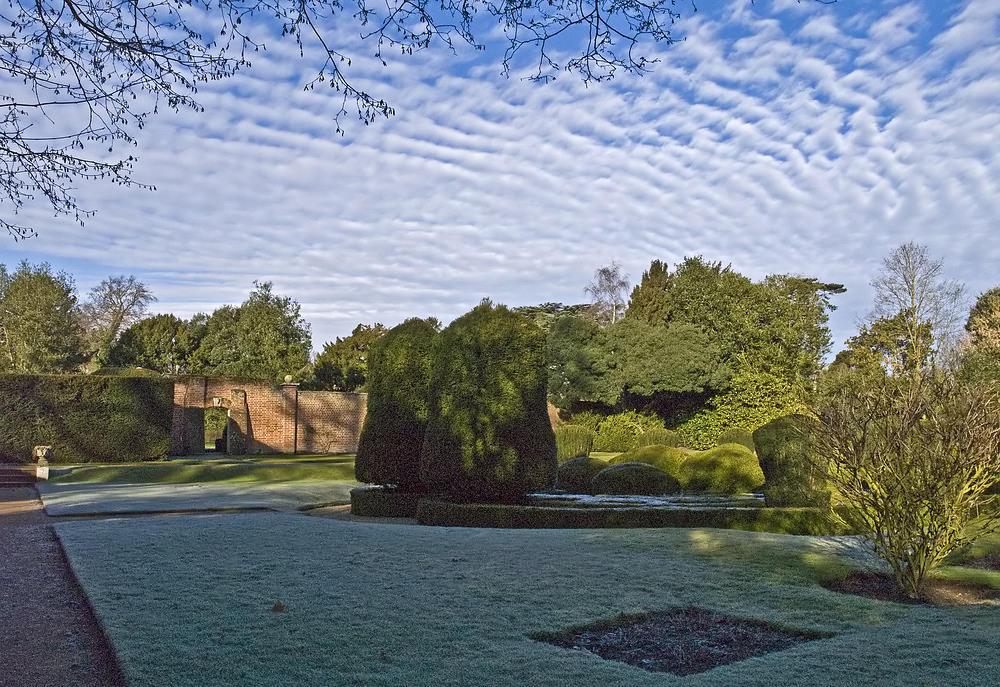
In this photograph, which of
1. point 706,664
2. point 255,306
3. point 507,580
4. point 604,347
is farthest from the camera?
point 255,306

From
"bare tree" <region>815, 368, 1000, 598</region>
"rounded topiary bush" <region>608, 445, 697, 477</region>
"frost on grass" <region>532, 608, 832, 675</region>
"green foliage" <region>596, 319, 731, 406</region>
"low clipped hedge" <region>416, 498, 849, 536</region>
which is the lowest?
"low clipped hedge" <region>416, 498, 849, 536</region>

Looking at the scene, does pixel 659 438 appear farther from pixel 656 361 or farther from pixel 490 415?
pixel 490 415

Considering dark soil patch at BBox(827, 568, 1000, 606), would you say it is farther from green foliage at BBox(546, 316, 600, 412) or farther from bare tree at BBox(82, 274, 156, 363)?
bare tree at BBox(82, 274, 156, 363)

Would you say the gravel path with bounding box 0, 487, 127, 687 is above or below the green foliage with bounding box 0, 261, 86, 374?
below

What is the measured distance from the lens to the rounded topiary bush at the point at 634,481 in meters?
13.7

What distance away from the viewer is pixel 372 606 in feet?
16.2

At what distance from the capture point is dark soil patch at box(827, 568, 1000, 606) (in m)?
5.53

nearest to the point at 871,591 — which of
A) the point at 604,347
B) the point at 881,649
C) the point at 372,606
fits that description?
the point at 881,649

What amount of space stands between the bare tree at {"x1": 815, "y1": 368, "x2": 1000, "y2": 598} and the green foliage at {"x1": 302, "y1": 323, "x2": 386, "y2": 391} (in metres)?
31.7

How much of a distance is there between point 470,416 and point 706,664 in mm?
7777

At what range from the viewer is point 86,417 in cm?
2277

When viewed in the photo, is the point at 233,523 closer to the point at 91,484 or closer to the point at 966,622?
the point at 966,622

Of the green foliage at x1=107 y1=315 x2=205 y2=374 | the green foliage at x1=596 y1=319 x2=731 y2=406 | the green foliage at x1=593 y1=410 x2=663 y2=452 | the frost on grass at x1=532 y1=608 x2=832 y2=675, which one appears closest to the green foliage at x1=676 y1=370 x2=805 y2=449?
the green foliage at x1=596 y1=319 x2=731 y2=406

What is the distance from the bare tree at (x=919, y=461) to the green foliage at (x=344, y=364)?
31.7 m
